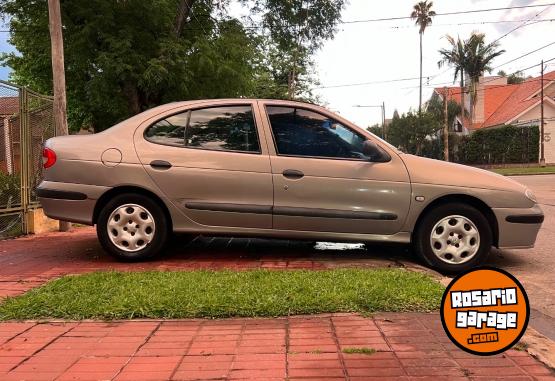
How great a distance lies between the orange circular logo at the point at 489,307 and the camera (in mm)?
2096

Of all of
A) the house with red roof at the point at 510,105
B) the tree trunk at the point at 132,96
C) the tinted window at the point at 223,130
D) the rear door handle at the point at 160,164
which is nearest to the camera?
the rear door handle at the point at 160,164

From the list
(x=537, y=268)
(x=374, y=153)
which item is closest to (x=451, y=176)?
(x=374, y=153)

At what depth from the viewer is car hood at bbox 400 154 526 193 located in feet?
16.9

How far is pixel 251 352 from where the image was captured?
3.09 metres

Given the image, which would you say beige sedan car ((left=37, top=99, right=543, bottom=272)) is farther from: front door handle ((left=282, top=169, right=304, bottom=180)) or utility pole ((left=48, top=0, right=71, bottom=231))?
utility pole ((left=48, top=0, right=71, bottom=231))

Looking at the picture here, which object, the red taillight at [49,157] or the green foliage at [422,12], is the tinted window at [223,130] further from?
the green foliage at [422,12]

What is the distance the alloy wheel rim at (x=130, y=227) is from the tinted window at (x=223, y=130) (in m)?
0.87

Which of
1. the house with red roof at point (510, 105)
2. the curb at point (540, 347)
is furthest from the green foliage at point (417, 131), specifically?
the curb at point (540, 347)

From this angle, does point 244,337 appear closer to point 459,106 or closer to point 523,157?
point 523,157

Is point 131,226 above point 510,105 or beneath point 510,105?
beneath

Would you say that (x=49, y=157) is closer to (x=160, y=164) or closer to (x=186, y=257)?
(x=160, y=164)

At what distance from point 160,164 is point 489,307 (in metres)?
3.88

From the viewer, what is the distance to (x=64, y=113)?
802cm

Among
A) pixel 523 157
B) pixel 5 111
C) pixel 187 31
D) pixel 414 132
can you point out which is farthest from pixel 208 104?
pixel 414 132
